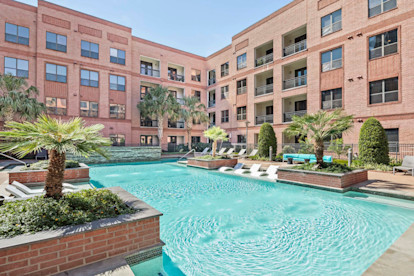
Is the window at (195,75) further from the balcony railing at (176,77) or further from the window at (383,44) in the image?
the window at (383,44)

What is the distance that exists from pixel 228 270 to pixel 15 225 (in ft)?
10.2

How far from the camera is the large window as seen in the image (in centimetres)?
1420

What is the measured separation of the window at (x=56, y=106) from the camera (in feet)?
68.4

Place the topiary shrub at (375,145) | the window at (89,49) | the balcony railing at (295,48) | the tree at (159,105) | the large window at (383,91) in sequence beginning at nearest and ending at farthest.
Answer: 1. the topiary shrub at (375,145)
2. the large window at (383,91)
3. the balcony railing at (295,48)
4. the window at (89,49)
5. the tree at (159,105)

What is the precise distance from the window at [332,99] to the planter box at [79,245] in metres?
18.2

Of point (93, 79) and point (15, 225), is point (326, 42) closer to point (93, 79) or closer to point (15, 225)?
point (15, 225)

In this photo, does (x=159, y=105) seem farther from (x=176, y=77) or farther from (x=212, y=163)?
(x=212, y=163)

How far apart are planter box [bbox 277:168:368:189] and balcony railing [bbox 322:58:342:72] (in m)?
11.8

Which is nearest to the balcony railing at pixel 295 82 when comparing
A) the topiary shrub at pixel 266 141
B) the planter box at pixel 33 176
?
the topiary shrub at pixel 266 141

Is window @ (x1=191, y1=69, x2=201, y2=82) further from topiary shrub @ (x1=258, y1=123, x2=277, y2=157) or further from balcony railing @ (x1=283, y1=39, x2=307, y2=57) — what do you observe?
topiary shrub @ (x1=258, y1=123, x2=277, y2=157)

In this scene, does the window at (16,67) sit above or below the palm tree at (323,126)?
above

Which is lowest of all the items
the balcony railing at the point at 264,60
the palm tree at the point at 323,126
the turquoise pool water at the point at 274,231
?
the turquoise pool water at the point at 274,231

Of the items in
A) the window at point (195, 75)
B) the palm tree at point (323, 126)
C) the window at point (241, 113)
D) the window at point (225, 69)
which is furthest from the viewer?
the window at point (195, 75)

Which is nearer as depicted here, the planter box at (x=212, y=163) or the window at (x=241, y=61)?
the planter box at (x=212, y=163)
